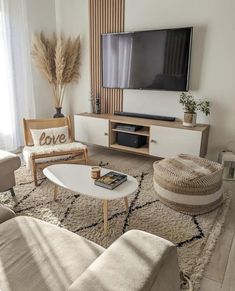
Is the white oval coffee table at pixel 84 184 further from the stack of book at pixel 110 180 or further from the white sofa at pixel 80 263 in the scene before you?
the white sofa at pixel 80 263

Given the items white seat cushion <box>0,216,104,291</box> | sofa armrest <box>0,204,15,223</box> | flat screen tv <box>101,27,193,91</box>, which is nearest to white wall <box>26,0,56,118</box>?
flat screen tv <box>101,27,193,91</box>

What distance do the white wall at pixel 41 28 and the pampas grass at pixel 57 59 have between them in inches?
4.3

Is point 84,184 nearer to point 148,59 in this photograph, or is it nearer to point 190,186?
point 190,186

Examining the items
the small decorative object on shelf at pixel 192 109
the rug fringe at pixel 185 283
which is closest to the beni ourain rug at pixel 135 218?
the rug fringe at pixel 185 283

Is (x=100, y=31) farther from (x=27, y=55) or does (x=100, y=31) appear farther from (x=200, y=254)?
(x=200, y=254)

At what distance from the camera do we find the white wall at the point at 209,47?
283 cm

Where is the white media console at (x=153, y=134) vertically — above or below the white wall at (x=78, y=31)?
below

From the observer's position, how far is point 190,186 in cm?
209

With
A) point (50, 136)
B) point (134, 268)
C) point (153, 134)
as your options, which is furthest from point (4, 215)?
point (153, 134)

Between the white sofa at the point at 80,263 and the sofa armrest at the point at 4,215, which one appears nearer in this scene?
the white sofa at the point at 80,263

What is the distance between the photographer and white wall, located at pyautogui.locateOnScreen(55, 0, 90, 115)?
3770 millimetres

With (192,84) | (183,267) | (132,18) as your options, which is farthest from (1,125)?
(183,267)

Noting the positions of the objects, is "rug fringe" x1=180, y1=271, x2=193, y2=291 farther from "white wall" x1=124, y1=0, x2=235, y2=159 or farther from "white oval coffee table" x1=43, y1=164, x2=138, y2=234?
"white wall" x1=124, y1=0, x2=235, y2=159

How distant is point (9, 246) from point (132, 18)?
10.1 ft
